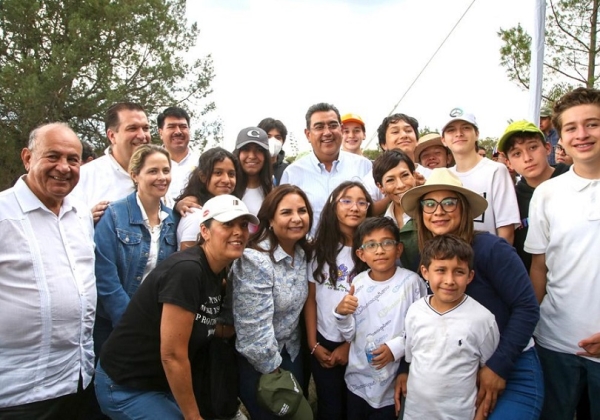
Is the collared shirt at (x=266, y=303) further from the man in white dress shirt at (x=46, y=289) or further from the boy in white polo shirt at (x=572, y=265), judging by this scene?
the boy in white polo shirt at (x=572, y=265)

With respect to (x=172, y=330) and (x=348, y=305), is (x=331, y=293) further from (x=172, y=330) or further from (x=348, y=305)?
(x=172, y=330)

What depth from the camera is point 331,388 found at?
11.5ft

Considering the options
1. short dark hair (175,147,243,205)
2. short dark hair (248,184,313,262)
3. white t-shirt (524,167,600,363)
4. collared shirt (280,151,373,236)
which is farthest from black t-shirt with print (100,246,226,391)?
white t-shirt (524,167,600,363)

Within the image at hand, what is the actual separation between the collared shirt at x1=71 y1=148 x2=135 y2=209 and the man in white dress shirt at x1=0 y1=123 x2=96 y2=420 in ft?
3.12

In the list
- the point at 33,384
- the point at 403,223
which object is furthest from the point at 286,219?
the point at 33,384

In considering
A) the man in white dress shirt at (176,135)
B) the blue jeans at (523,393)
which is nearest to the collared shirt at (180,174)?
the man in white dress shirt at (176,135)

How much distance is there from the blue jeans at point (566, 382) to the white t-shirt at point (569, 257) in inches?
2.2

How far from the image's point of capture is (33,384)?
9.14ft

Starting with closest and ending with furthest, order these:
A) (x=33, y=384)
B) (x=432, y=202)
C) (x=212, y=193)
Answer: (x=33, y=384) < (x=432, y=202) < (x=212, y=193)

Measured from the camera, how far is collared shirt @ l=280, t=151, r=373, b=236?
15.7 ft

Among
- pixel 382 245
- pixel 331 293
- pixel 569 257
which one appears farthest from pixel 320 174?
pixel 569 257

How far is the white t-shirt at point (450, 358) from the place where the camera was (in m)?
2.76

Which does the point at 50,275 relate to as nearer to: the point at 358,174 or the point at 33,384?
the point at 33,384

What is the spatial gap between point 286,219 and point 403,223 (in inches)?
37.9
